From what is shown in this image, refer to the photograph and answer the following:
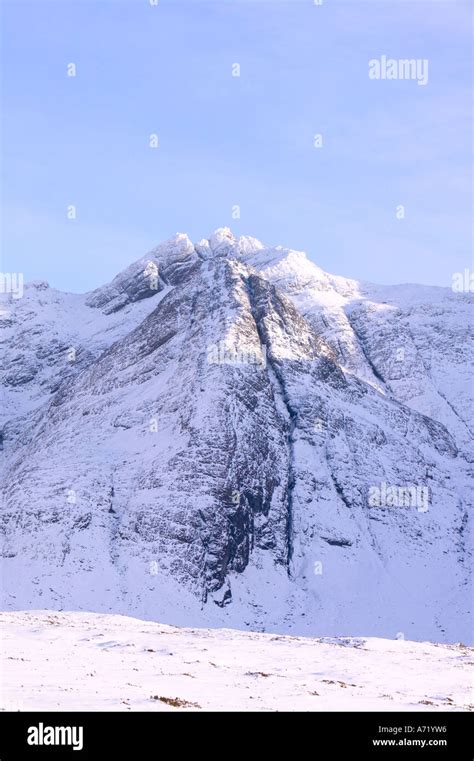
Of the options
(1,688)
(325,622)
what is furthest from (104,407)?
(1,688)

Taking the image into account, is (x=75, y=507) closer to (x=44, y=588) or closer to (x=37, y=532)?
(x=37, y=532)
